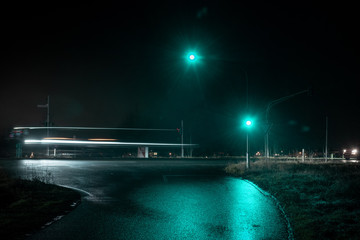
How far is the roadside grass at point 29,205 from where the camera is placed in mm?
6766

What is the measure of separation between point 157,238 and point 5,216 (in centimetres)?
401

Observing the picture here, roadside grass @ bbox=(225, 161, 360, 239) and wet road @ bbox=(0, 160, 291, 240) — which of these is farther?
wet road @ bbox=(0, 160, 291, 240)

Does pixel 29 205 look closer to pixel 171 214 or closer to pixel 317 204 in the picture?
pixel 171 214

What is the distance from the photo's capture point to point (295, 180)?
13.6 m

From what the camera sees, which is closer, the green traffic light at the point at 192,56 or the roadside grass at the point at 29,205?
the roadside grass at the point at 29,205

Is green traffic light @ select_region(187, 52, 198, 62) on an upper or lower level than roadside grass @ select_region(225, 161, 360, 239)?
upper

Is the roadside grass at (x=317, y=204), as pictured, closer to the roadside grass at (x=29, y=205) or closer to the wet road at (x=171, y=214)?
the wet road at (x=171, y=214)

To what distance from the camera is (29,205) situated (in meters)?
9.05

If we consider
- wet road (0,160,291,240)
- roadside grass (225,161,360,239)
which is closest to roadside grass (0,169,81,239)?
wet road (0,160,291,240)

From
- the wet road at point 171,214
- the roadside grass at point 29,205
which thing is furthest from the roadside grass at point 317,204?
the roadside grass at point 29,205

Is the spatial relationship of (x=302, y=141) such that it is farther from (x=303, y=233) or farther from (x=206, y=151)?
(x=303, y=233)

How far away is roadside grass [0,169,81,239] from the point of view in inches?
266

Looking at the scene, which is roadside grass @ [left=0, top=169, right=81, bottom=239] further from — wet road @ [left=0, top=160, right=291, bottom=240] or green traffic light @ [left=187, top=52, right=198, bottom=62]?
green traffic light @ [left=187, top=52, right=198, bottom=62]

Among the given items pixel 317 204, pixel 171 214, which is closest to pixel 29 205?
pixel 171 214
